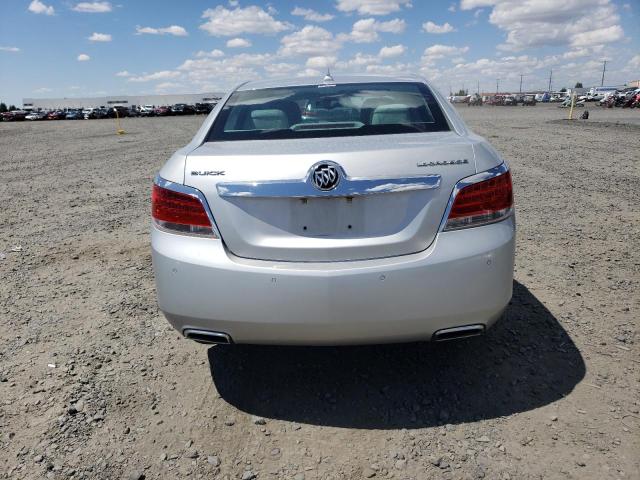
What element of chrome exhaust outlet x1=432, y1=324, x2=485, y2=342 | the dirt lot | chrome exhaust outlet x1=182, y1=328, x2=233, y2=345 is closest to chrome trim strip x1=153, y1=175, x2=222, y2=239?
chrome exhaust outlet x1=182, y1=328, x2=233, y2=345

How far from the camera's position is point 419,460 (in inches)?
88.4

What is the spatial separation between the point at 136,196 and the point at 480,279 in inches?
287

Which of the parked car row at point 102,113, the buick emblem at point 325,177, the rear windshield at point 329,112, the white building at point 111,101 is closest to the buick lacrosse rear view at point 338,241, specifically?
the buick emblem at point 325,177

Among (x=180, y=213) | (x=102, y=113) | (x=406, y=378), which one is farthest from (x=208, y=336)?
(x=102, y=113)

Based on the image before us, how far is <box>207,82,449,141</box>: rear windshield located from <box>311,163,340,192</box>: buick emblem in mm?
471

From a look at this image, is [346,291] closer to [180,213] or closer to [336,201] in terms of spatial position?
[336,201]

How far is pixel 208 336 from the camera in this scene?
244 cm

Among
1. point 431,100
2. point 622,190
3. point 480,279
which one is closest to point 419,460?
point 480,279

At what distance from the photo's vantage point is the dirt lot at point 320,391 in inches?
88.8

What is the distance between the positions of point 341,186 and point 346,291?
1.52ft

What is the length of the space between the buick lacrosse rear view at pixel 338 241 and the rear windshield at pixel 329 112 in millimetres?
344

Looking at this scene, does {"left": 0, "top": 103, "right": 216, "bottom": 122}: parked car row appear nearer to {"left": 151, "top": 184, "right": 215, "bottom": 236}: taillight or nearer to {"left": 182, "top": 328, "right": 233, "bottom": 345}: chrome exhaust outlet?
{"left": 151, "top": 184, "right": 215, "bottom": 236}: taillight

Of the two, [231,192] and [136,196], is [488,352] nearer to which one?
[231,192]

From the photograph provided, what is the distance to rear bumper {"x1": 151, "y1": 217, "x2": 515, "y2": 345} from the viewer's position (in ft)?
7.26
